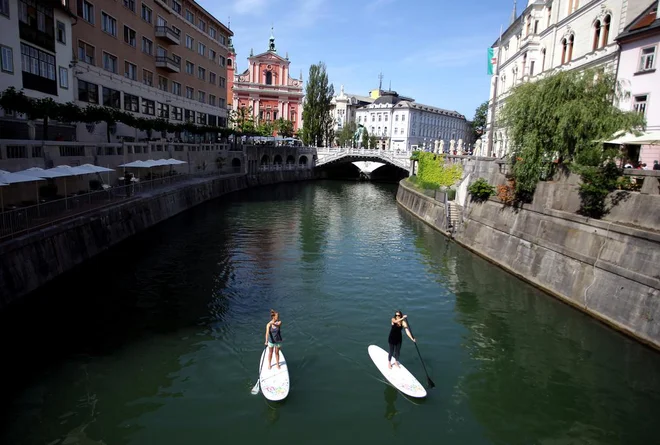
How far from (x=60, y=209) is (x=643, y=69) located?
114 ft

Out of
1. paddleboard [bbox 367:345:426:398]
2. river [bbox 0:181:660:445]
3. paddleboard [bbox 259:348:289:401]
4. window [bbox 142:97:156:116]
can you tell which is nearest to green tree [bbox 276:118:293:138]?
window [bbox 142:97:156:116]

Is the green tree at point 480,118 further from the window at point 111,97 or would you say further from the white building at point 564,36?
the window at point 111,97

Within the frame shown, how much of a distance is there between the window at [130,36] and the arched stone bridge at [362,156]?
42.1m

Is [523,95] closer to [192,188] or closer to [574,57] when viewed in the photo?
[574,57]

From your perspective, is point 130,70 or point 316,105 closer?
point 130,70

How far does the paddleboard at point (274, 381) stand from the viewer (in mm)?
13016

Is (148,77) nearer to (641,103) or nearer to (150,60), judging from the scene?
(150,60)

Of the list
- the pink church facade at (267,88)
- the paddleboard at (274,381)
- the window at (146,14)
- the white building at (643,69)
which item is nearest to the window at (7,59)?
the window at (146,14)

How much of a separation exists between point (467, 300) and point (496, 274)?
201 inches

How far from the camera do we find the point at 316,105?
94.5 m

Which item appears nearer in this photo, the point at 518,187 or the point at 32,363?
the point at 32,363

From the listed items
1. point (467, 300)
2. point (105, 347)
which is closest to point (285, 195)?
point (467, 300)

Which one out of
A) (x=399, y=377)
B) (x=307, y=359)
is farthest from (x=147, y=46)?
(x=399, y=377)

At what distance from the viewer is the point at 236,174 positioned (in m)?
66.4
